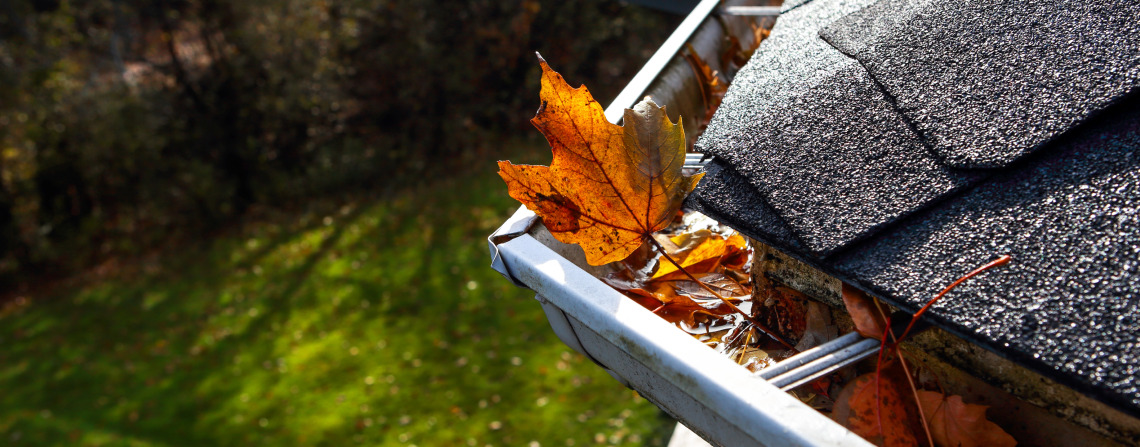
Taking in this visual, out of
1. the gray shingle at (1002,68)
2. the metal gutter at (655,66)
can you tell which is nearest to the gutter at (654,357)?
the metal gutter at (655,66)

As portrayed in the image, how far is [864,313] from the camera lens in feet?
3.14

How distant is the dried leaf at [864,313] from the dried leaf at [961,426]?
0.44 feet

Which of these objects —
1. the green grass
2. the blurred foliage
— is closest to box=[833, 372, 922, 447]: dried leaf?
the green grass

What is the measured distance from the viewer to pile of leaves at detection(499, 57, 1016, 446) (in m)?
1.16

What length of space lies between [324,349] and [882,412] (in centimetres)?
635

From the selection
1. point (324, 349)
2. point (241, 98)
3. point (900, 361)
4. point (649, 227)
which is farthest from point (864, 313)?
point (241, 98)

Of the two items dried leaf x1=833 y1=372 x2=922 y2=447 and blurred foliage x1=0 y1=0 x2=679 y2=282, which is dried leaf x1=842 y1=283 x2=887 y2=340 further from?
blurred foliage x1=0 y1=0 x2=679 y2=282

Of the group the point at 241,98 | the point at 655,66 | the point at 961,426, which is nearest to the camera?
the point at 961,426

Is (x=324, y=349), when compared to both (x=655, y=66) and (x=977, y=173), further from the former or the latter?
(x=977, y=173)

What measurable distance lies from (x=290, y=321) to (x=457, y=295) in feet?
5.84

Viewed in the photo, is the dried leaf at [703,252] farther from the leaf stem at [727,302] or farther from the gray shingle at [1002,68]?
the gray shingle at [1002,68]

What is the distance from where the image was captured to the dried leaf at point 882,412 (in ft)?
3.18

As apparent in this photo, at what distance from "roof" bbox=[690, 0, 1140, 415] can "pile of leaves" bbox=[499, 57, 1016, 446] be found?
0.37ft

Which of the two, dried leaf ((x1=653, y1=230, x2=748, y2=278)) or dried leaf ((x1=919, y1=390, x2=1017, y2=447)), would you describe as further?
dried leaf ((x1=653, y1=230, x2=748, y2=278))
